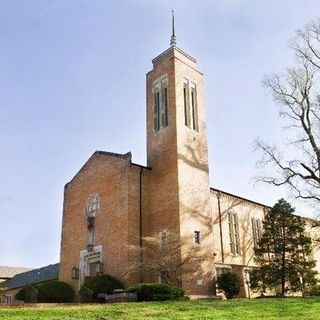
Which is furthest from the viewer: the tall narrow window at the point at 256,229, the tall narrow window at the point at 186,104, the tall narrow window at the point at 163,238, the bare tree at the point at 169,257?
the tall narrow window at the point at 256,229

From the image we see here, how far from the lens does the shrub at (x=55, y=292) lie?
2619cm

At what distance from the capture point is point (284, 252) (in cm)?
2628

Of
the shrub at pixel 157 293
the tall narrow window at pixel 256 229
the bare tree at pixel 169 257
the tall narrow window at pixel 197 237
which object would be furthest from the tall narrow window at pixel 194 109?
the shrub at pixel 157 293

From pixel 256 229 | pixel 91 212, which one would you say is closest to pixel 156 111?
pixel 91 212

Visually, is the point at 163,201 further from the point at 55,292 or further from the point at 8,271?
the point at 8,271

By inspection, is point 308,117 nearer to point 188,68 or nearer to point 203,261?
point 188,68

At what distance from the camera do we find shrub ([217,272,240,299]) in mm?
24797

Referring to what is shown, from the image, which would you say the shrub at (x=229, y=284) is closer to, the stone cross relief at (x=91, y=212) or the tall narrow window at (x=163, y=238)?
the tall narrow window at (x=163, y=238)

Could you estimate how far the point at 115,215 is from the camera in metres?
26.8

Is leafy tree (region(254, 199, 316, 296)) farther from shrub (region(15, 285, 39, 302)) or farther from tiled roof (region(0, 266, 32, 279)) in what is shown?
tiled roof (region(0, 266, 32, 279))

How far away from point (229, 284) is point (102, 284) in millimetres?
7207

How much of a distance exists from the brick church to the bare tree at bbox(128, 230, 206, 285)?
35 centimetres

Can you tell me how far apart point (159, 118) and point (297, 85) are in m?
8.96

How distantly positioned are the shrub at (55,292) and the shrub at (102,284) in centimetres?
370
